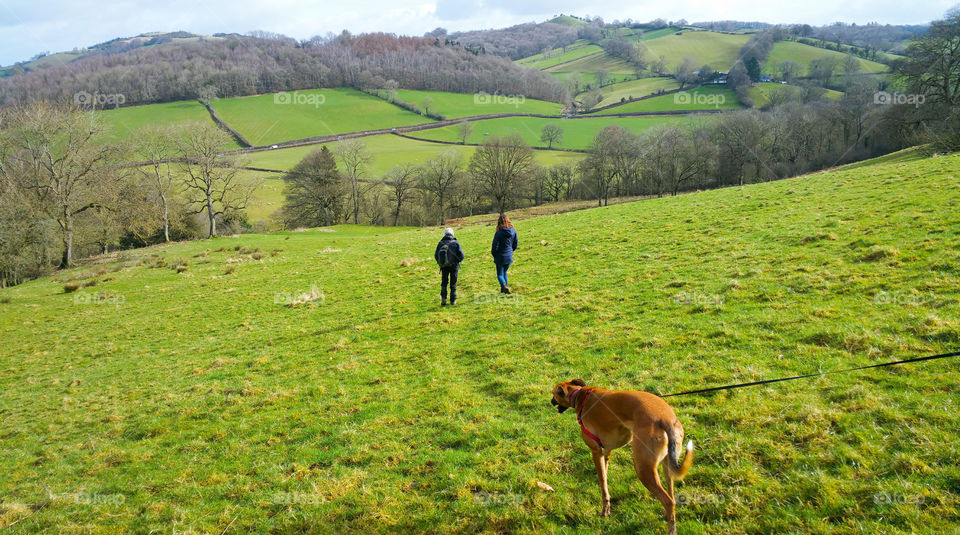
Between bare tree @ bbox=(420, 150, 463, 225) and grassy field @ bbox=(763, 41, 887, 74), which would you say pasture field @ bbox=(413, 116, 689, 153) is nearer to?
bare tree @ bbox=(420, 150, 463, 225)

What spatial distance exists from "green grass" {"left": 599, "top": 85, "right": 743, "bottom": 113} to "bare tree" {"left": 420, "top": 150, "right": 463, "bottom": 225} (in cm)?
6552

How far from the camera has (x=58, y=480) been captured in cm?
820

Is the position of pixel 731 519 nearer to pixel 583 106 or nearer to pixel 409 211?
pixel 409 211

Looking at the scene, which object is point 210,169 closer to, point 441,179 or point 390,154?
point 441,179

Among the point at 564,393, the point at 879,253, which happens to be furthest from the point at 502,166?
the point at 564,393

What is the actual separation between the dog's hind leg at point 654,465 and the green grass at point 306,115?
384 feet

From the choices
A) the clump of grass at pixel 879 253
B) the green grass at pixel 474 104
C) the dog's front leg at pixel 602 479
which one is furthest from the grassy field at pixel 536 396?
the green grass at pixel 474 104

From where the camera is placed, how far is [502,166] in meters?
68.3

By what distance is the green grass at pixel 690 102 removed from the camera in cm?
10419

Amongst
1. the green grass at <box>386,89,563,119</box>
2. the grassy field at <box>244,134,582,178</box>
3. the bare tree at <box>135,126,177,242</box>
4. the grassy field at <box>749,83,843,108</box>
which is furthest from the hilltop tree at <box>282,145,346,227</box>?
the grassy field at <box>749,83,843,108</box>

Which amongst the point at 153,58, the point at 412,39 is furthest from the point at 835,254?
the point at 412,39

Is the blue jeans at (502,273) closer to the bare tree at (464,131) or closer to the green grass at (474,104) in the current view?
the bare tree at (464,131)

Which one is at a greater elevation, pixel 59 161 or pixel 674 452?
pixel 59 161

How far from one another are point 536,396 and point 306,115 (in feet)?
417
